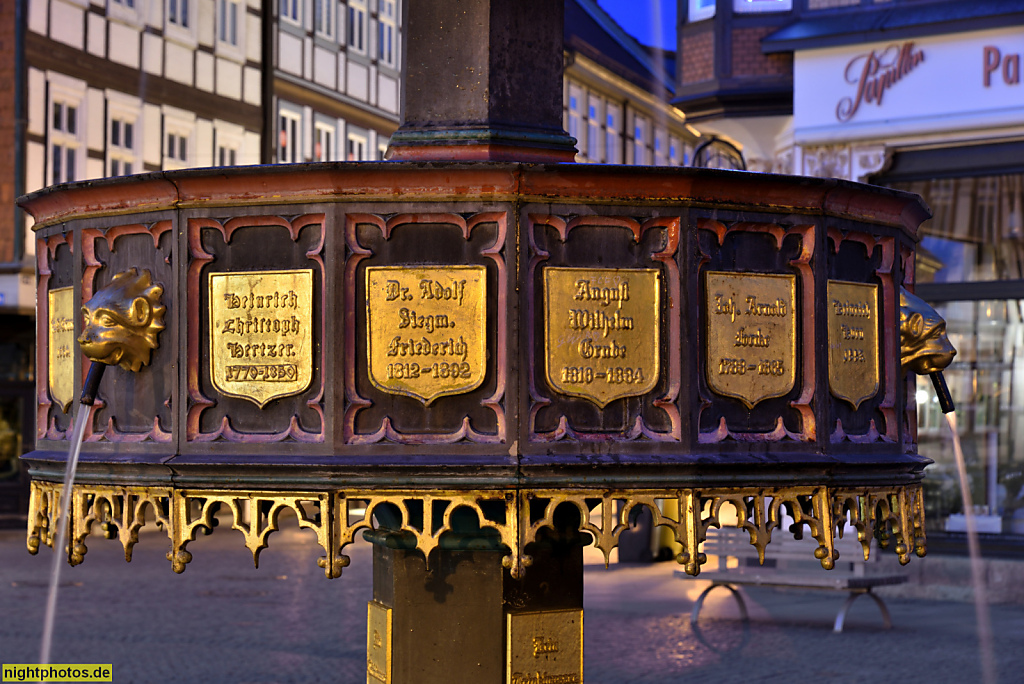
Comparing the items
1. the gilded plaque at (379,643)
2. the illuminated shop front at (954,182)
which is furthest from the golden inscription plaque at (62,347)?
the illuminated shop front at (954,182)

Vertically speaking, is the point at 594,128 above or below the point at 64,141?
above

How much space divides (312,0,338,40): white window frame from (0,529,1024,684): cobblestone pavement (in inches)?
671

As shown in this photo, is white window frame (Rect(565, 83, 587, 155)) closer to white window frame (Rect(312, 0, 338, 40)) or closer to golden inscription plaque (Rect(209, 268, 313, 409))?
white window frame (Rect(312, 0, 338, 40))

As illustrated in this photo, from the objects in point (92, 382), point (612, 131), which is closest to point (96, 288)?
point (92, 382)

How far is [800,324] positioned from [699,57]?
511 inches

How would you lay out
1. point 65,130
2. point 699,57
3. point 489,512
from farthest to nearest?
point 65,130 → point 699,57 → point 489,512

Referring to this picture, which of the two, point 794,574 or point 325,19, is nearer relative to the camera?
point 794,574

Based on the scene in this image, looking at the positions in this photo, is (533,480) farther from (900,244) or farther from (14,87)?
(14,87)

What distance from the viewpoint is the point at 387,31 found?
35.5 metres

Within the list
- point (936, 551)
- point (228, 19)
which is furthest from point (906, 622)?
point (228, 19)

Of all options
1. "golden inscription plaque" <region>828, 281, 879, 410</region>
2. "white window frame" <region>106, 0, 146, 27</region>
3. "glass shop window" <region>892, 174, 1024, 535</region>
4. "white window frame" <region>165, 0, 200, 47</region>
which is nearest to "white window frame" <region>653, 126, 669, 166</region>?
"white window frame" <region>165, 0, 200, 47</region>

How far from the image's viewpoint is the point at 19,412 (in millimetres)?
25422

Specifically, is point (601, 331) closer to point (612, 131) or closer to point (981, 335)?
point (981, 335)

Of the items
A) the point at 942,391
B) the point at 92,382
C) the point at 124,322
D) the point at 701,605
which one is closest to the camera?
the point at 124,322
